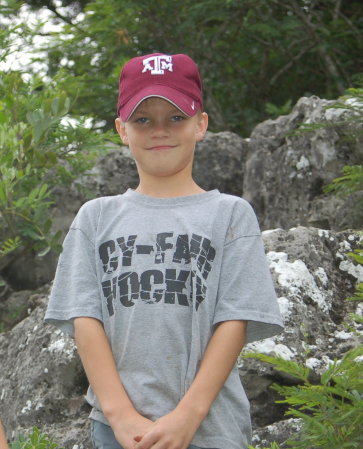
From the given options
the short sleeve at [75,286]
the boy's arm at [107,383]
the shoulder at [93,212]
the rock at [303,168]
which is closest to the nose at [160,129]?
the shoulder at [93,212]

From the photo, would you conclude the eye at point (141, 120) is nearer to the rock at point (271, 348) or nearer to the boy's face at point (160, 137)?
the boy's face at point (160, 137)

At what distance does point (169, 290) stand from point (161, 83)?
654mm

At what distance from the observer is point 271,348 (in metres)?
3.34

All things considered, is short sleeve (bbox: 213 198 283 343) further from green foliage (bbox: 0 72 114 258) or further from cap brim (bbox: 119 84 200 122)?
green foliage (bbox: 0 72 114 258)

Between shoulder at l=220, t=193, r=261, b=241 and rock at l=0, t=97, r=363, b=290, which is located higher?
rock at l=0, t=97, r=363, b=290

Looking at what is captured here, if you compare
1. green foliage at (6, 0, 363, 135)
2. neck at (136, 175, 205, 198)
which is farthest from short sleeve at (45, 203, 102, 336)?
green foliage at (6, 0, 363, 135)

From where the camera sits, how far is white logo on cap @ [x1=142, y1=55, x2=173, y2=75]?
269 cm

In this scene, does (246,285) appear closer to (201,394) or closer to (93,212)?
(201,394)

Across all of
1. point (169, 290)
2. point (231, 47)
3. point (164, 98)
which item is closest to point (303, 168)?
point (164, 98)

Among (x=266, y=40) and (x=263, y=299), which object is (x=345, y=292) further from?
(x=266, y=40)

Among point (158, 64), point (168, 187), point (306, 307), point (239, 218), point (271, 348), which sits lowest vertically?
point (271, 348)

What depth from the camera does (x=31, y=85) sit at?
4.43m

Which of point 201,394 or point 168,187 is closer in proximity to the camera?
point 201,394

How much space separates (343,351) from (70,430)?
3.73ft
